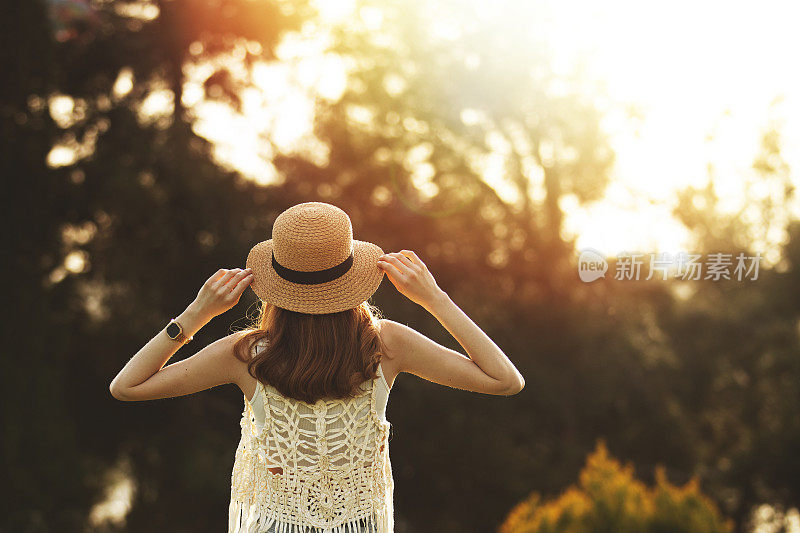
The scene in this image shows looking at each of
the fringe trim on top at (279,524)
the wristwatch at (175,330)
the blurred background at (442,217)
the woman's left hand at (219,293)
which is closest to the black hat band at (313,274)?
the woman's left hand at (219,293)

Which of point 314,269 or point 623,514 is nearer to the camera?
point 314,269

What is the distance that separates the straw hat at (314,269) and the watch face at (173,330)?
207 millimetres

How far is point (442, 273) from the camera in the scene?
11.0 metres

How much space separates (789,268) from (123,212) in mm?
9077

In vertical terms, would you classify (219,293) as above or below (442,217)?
below

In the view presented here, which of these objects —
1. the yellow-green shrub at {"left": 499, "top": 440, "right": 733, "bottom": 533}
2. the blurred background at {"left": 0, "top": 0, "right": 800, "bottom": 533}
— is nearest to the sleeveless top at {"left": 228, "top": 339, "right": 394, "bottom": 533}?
the yellow-green shrub at {"left": 499, "top": 440, "right": 733, "bottom": 533}

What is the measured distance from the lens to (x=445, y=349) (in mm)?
1889

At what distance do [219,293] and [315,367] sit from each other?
0.29 m

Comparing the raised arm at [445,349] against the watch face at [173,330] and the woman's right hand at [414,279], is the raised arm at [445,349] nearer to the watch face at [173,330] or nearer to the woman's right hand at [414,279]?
the woman's right hand at [414,279]

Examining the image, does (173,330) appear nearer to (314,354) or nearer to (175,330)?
(175,330)

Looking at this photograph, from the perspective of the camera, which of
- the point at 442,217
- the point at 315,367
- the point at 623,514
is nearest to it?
the point at 315,367

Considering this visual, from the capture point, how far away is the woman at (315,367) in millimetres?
1863

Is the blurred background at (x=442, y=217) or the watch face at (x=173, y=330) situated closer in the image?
the watch face at (x=173, y=330)

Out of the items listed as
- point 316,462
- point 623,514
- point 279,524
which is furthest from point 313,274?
point 623,514
